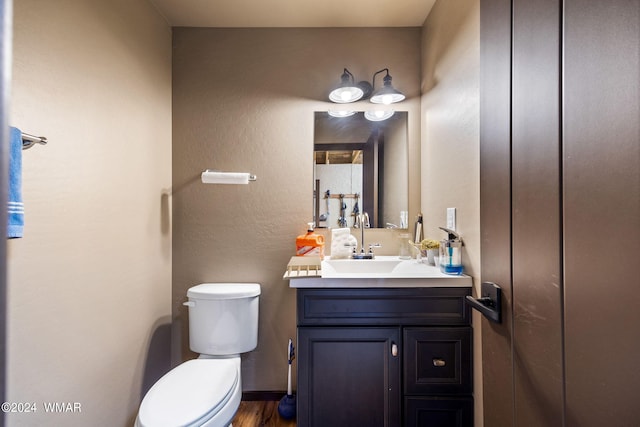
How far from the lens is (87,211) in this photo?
113 cm

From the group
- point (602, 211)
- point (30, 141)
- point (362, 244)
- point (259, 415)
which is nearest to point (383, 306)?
point (362, 244)

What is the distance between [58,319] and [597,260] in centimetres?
161

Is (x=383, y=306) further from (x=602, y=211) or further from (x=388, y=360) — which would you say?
(x=602, y=211)

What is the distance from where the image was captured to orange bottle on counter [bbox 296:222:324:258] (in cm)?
162

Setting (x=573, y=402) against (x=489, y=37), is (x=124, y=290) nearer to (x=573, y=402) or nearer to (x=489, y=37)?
(x=573, y=402)

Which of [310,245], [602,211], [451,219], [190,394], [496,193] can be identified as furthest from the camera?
[310,245]

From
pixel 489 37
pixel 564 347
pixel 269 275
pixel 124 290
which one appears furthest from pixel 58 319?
pixel 489 37

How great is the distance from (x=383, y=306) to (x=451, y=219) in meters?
0.57

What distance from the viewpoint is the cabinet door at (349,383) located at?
1.15 meters

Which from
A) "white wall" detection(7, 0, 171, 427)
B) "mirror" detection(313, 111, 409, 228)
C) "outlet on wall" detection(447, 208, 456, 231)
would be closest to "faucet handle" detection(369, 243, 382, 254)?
"mirror" detection(313, 111, 409, 228)

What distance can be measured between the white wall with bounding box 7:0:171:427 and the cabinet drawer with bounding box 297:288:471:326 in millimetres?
913

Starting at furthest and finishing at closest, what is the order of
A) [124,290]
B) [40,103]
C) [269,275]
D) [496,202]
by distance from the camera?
[269,275] → [124,290] → [40,103] → [496,202]

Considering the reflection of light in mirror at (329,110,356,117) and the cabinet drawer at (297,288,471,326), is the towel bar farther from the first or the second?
the reflection of light in mirror at (329,110,356,117)

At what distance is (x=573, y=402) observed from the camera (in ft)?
1.66
